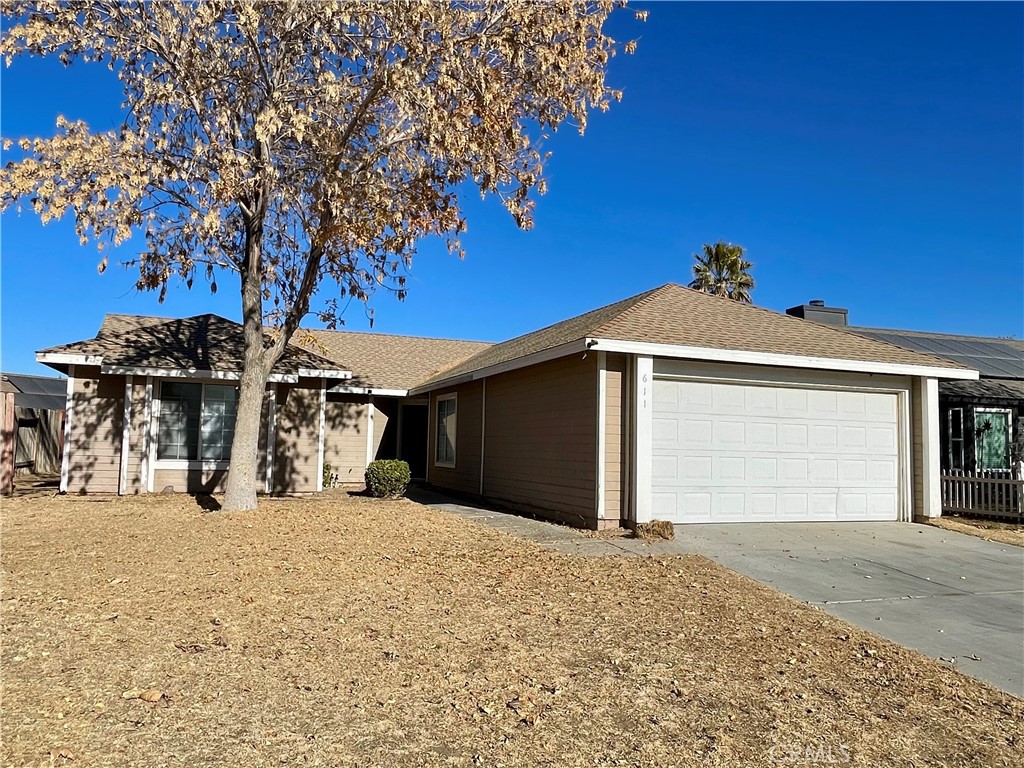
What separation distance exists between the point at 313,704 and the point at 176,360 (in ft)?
40.5

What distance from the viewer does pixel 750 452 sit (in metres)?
11.5

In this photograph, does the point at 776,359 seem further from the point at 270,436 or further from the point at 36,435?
the point at 36,435

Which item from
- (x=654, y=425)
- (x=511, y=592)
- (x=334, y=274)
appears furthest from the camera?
(x=334, y=274)

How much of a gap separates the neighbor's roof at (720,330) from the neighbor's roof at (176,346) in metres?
5.28

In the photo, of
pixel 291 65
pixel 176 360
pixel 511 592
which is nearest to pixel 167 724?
pixel 511 592

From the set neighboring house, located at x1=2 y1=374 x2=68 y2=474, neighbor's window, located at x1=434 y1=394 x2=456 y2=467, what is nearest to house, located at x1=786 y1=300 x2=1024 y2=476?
neighbor's window, located at x1=434 y1=394 x2=456 y2=467

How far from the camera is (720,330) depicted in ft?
39.7

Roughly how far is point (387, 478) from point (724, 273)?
20.4 m

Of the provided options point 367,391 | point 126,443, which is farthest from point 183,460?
point 367,391

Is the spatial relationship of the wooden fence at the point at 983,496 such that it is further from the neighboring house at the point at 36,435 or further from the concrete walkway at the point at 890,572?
the neighboring house at the point at 36,435

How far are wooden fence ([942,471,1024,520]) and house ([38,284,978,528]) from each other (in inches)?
63.1

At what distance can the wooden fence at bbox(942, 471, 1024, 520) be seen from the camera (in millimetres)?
12711

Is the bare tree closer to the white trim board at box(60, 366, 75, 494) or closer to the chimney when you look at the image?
the white trim board at box(60, 366, 75, 494)

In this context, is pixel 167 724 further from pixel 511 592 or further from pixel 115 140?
pixel 115 140
